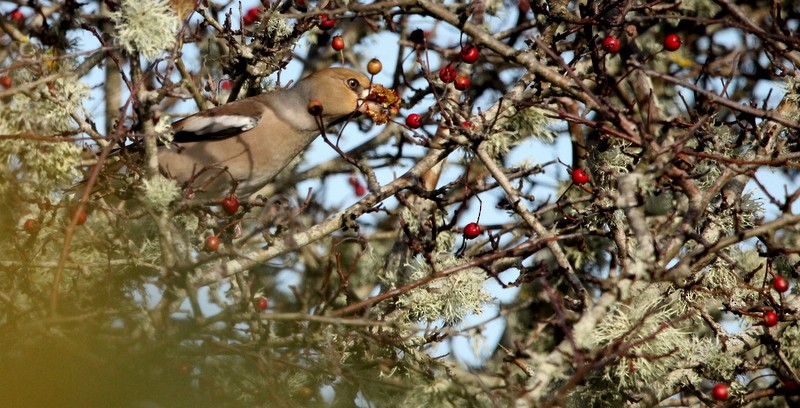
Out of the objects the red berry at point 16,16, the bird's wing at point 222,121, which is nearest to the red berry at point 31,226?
the red berry at point 16,16

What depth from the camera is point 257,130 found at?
22.5 ft

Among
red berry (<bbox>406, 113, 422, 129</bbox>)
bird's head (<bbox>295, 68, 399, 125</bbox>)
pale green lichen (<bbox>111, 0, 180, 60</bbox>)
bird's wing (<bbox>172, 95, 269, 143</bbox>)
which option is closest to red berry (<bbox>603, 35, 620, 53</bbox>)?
red berry (<bbox>406, 113, 422, 129</bbox>)

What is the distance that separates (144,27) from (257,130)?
102 inches

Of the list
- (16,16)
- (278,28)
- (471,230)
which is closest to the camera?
(471,230)

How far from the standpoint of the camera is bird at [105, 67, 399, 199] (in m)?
6.63

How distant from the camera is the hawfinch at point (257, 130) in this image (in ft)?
21.7

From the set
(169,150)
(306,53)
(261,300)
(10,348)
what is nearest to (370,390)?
(261,300)

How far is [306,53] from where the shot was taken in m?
8.35

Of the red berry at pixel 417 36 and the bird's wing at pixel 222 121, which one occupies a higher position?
the bird's wing at pixel 222 121

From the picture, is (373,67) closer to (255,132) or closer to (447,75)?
(447,75)

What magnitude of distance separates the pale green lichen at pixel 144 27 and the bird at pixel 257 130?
2.19 metres

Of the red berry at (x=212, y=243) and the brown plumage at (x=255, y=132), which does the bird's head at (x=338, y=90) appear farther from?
the red berry at (x=212, y=243)

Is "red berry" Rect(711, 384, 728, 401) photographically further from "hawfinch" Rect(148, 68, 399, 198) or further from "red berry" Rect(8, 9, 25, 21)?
"red berry" Rect(8, 9, 25, 21)

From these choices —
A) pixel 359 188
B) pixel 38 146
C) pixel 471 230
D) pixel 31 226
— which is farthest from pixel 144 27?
pixel 359 188
